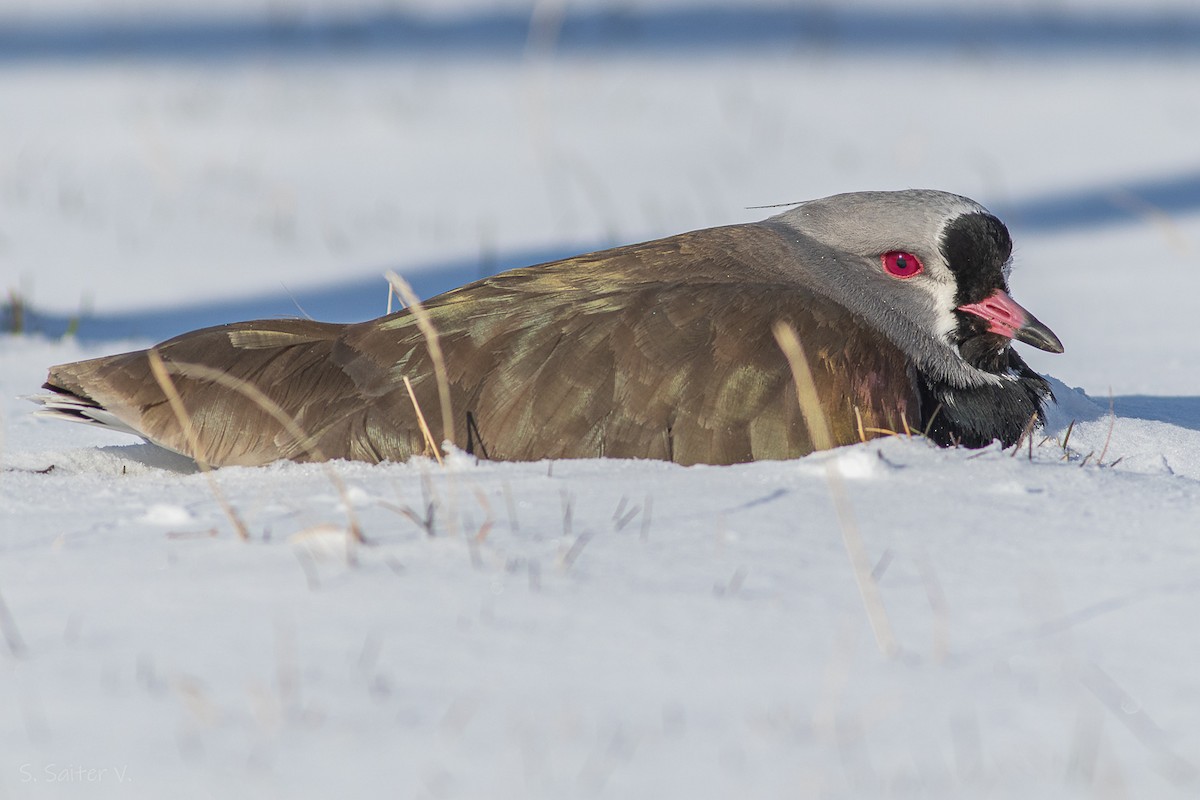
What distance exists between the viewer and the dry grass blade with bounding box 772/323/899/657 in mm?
2420

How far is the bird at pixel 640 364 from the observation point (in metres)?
3.62

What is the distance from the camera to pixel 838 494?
3.01 m

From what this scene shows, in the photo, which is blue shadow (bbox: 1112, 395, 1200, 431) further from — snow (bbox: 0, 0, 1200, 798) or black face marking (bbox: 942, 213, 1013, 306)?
black face marking (bbox: 942, 213, 1013, 306)

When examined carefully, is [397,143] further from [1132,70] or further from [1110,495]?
[1110,495]

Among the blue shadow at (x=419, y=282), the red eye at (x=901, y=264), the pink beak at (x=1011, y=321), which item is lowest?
the blue shadow at (x=419, y=282)

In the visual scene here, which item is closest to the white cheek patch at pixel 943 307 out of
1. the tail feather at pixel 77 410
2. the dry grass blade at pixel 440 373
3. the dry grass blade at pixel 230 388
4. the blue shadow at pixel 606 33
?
the dry grass blade at pixel 440 373

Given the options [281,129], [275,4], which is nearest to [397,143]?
[281,129]

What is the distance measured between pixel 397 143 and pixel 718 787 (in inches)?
348

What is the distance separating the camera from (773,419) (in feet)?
11.8

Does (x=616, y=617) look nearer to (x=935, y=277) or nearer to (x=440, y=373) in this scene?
(x=440, y=373)

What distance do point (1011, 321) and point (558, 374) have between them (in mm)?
1516

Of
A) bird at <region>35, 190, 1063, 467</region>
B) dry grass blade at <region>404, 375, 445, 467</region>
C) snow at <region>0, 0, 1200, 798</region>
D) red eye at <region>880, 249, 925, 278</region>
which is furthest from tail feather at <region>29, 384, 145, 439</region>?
red eye at <region>880, 249, 925, 278</region>

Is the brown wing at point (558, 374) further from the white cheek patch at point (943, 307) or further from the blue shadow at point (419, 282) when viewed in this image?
the blue shadow at point (419, 282)

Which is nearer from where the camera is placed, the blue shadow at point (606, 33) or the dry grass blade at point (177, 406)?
the dry grass blade at point (177, 406)
